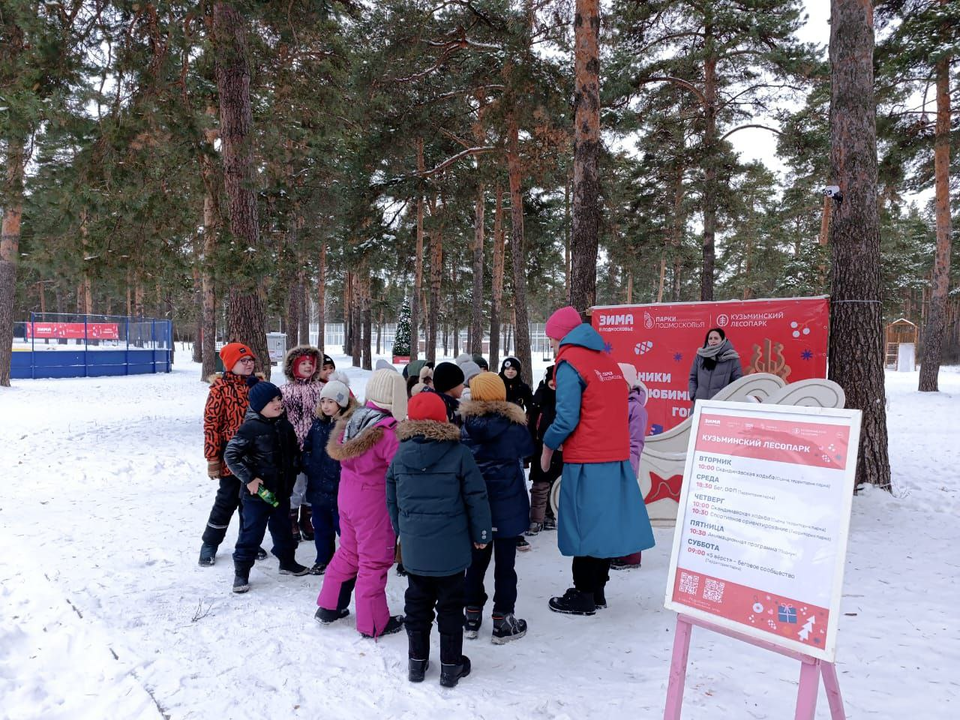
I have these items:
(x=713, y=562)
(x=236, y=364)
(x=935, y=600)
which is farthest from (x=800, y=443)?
(x=236, y=364)

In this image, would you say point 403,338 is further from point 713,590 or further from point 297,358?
point 713,590

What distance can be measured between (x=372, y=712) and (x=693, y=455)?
195 centimetres

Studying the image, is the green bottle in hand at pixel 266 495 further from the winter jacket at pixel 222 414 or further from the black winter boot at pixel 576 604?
the black winter boot at pixel 576 604

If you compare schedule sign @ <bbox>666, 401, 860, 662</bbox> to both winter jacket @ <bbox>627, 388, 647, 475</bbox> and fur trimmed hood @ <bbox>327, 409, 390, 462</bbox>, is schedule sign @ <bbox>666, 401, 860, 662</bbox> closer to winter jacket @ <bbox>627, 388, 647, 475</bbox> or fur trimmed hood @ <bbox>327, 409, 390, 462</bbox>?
fur trimmed hood @ <bbox>327, 409, 390, 462</bbox>

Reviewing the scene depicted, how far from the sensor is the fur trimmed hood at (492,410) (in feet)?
11.7

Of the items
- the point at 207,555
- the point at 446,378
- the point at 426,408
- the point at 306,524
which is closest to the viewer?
the point at 426,408

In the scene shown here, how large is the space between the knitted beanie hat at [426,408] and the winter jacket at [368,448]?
0.38 m

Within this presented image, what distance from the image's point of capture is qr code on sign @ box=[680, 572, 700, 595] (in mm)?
2401

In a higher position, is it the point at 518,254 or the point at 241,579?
the point at 518,254

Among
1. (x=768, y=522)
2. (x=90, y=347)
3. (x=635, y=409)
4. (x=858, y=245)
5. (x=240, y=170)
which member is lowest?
(x=90, y=347)

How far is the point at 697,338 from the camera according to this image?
745 cm

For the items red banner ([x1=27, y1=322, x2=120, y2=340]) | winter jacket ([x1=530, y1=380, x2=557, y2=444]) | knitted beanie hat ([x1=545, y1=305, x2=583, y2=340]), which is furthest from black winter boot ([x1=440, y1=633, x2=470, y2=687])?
red banner ([x1=27, y1=322, x2=120, y2=340])

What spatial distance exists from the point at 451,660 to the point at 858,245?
5668 millimetres

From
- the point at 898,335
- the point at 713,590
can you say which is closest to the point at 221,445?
the point at 713,590
